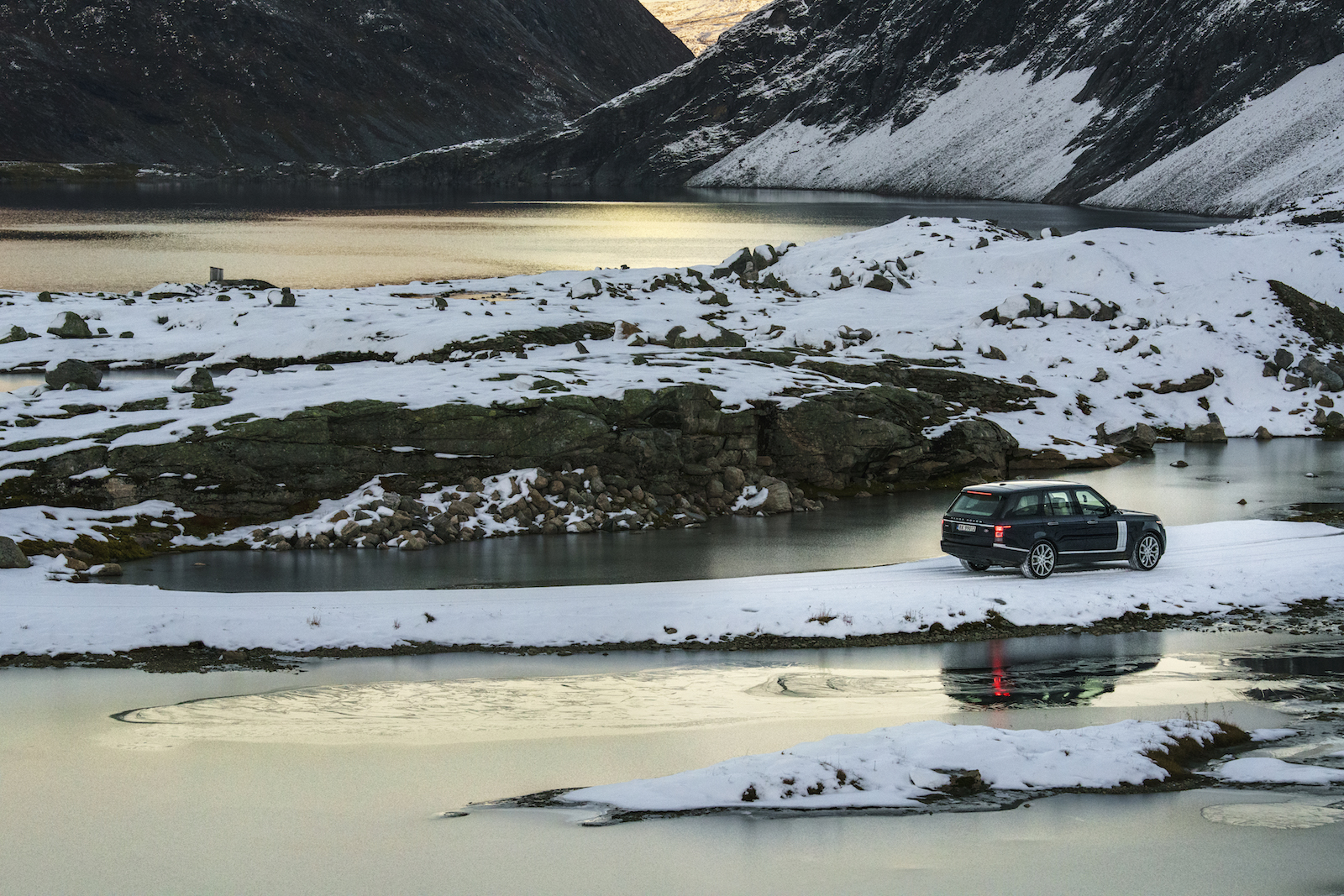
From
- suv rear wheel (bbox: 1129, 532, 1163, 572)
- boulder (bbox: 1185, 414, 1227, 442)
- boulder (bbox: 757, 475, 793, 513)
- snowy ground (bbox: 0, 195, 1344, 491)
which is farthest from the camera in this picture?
boulder (bbox: 1185, 414, 1227, 442)

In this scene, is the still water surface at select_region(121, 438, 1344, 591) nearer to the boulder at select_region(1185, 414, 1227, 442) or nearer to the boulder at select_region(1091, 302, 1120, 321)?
the boulder at select_region(1185, 414, 1227, 442)

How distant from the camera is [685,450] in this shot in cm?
3622

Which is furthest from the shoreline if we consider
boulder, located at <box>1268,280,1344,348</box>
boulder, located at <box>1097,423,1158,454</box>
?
boulder, located at <box>1268,280,1344,348</box>

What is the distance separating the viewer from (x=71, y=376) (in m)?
38.6

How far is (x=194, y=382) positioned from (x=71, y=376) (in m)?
4.01

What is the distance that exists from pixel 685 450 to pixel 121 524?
1438 centimetres

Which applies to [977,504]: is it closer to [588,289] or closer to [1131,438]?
[1131,438]

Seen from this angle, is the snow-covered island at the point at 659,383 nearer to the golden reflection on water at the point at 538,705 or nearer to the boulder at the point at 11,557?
the boulder at the point at 11,557

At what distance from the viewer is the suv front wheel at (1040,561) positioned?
25.1m

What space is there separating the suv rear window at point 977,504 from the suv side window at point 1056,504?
937 mm

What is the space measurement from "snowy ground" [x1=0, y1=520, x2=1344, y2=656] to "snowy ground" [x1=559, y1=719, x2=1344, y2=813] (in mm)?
6652

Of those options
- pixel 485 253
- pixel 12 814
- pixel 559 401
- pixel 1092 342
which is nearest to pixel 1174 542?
pixel 559 401

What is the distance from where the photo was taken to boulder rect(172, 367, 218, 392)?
37.4m

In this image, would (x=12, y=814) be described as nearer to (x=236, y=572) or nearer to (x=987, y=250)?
(x=236, y=572)
